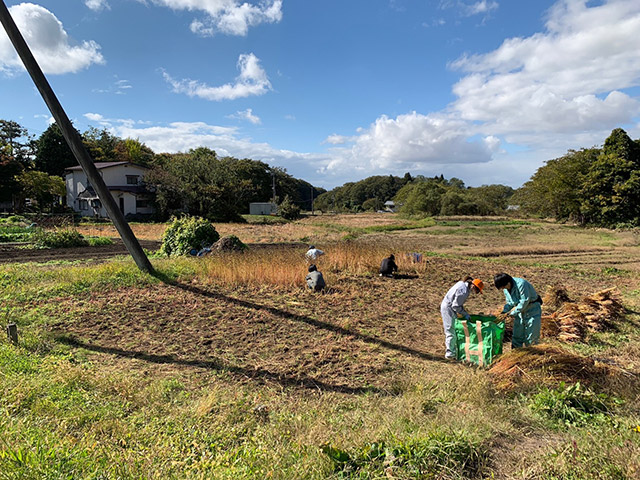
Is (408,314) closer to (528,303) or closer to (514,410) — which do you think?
(528,303)

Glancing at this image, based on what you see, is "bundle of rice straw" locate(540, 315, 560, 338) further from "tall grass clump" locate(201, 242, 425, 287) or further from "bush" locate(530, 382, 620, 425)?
"tall grass clump" locate(201, 242, 425, 287)

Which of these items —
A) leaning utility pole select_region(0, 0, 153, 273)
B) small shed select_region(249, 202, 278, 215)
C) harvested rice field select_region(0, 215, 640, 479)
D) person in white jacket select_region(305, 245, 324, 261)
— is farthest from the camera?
small shed select_region(249, 202, 278, 215)

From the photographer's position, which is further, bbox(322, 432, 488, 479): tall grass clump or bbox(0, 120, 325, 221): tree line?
bbox(0, 120, 325, 221): tree line

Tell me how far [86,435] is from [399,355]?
3833 mm

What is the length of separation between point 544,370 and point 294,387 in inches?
109

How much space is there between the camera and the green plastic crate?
477cm

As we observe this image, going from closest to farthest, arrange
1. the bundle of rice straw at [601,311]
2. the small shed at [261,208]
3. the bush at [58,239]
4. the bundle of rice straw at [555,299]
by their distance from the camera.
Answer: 1. the bundle of rice straw at [601,311]
2. the bundle of rice straw at [555,299]
3. the bush at [58,239]
4. the small shed at [261,208]

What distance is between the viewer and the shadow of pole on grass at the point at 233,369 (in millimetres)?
4320

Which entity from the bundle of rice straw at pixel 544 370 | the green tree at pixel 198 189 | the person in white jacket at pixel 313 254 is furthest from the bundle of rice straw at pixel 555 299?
the green tree at pixel 198 189

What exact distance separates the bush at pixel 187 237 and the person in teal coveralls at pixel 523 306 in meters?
10.1

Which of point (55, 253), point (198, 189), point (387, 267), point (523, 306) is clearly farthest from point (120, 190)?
point (523, 306)

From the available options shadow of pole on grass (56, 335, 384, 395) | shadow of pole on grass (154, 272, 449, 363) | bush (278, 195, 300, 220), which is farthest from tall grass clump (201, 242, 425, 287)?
bush (278, 195, 300, 220)

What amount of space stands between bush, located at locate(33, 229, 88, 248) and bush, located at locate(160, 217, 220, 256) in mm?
5081

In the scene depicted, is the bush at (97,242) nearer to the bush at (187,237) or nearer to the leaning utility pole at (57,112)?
the bush at (187,237)
